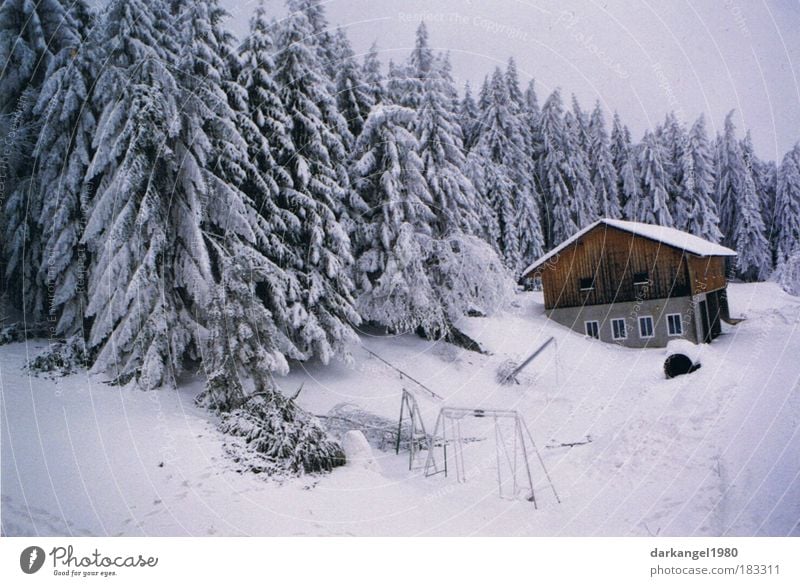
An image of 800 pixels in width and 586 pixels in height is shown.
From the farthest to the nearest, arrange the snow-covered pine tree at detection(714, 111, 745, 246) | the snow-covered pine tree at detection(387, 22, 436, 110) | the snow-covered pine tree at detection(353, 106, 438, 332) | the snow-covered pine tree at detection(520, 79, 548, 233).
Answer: the snow-covered pine tree at detection(353, 106, 438, 332) < the snow-covered pine tree at detection(520, 79, 548, 233) < the snow-covered pine tree at detection(387, 22, 436, 110) < the snow-covered pine tree at detection(714, 111, 745, 246)

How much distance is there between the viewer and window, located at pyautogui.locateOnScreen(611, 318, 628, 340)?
9698 millimetres

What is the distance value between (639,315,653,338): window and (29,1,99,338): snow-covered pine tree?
36.1 ft

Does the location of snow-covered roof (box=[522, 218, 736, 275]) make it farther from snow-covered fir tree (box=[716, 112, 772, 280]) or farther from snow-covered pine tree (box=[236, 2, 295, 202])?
snow-covered pine tree (box=[236, 2, 295, 202])

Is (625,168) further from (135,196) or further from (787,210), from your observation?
(135,196)

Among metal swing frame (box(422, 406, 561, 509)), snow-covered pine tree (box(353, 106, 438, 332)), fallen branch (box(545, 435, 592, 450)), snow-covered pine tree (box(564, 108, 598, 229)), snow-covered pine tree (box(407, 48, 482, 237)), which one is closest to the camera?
metal swing frame (box(422, 406, 561, 509))

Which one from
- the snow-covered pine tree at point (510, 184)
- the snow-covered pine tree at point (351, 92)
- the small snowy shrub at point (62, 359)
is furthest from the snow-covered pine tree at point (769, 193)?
the small snowy shrub at point (62, 359)

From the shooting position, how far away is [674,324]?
921cm

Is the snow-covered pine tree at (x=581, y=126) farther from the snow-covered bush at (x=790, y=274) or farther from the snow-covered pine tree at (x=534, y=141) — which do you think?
the snow-covered bush at (x=790, y=274)

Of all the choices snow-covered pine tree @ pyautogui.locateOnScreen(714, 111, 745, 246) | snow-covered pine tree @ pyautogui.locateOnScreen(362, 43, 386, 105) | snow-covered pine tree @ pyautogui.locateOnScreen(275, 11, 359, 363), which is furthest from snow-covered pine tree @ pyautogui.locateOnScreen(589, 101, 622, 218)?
snow-covered pine tree @ pyautogui.locateOnScreen(275, 11, 359, 363)

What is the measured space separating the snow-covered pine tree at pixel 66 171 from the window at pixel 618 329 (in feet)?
35.3

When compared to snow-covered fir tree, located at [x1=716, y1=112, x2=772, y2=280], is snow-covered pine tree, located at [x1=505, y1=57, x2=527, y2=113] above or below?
above

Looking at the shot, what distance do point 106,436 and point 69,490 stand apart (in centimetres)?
98

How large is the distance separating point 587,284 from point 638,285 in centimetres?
109

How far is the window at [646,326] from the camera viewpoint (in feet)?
30.6
